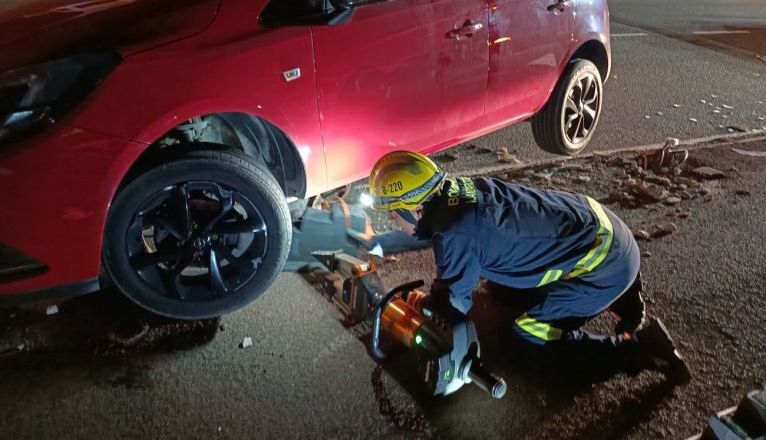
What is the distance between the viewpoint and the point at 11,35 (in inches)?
108

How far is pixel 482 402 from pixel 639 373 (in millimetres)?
778

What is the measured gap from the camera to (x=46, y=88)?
2.42 m

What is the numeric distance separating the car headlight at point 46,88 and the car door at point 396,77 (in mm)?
961

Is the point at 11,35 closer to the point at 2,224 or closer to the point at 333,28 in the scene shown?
the point at 2,224

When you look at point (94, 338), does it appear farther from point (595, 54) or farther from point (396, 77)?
point (595, 54)

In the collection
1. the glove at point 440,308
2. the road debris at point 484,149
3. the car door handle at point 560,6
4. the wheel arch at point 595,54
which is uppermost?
the car door handle at point 560,6

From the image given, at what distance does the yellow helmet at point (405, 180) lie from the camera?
2615mm

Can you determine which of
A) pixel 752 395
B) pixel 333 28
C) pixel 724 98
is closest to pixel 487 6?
pixel 333 28

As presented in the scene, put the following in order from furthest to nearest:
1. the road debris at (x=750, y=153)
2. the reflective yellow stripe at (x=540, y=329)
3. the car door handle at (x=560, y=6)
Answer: the road debris at (x=750, y=153), the car door handle at (x=560, y=6), the reflective yellow stripe at (x=540, y=329)

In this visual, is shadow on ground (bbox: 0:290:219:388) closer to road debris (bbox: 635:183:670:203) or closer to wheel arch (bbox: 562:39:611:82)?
road debris (bbox: 635:183:670:203)

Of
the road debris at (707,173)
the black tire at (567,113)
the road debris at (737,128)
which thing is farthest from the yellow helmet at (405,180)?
the road debris at (737,128)

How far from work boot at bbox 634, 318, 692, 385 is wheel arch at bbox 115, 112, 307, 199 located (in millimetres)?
1779

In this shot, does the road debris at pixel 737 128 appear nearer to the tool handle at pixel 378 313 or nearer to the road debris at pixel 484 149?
the road debris at pixel 484 149

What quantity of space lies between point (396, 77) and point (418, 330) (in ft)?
4.43
